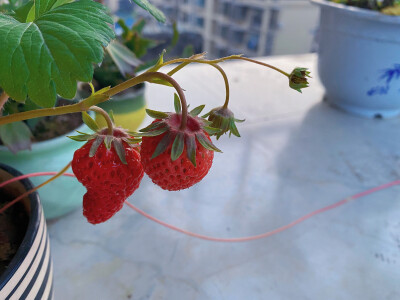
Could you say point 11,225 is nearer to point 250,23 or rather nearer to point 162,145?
point 162,145

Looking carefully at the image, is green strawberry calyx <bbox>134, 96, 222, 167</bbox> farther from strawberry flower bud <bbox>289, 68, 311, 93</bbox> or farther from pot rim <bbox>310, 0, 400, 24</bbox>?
pot rim <bbox>310, 0, 400, 24</bbox>

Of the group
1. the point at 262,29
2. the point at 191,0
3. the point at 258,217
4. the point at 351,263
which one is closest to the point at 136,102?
A: the point at 258,217

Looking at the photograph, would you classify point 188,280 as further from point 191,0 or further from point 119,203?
point 191,0

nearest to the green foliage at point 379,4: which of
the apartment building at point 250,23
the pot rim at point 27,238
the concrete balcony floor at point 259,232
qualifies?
the concrete balcony floor at point 259,232

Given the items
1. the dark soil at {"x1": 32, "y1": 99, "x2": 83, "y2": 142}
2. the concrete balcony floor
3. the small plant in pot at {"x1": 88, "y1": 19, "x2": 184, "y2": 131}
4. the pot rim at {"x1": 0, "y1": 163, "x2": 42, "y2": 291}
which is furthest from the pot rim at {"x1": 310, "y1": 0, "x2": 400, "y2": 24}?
the pot rim at {"x1": 0, "y1": 163, "x2": 42, "y2": 291}

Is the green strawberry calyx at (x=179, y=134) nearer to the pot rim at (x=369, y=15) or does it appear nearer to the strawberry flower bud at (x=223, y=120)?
the strawberry flower bud at (x=223, y=120)

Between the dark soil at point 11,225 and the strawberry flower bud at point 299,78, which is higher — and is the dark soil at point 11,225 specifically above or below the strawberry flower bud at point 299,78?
below

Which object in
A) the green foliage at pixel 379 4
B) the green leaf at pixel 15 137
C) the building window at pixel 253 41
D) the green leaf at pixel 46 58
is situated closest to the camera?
the green leaf at pixel 46 58
